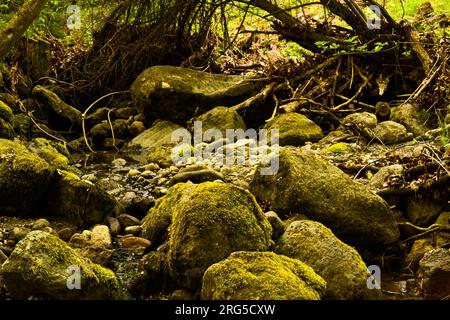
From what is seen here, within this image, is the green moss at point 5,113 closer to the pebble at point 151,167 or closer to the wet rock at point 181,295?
the pebble at point 151,167

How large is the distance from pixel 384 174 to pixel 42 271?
125 inches

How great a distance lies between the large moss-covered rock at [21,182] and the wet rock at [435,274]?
3174 millimetres

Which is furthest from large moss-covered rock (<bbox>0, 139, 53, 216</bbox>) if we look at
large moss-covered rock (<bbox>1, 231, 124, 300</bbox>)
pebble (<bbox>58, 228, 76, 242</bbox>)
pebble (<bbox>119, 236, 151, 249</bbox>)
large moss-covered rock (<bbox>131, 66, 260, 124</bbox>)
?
large moss-covered rock (<bbox>131, 66, 260, 124</bbox>)

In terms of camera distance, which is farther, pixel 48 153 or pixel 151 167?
pixel 151 167

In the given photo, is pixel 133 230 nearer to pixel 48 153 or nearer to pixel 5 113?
Answer: pixel 48 153

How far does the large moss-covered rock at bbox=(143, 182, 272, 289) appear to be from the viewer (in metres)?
3.51

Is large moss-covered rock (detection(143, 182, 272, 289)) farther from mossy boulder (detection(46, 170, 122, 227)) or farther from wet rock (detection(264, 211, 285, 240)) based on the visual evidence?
mossy boulder (detection(46, 170, 122, 227))

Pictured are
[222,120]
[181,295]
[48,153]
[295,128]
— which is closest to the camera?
[181,295]

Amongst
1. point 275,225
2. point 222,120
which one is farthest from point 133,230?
point 222,120

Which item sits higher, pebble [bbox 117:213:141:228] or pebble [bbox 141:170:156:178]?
pebble [bbox 141:170:156:178]

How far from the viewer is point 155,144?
8156mm

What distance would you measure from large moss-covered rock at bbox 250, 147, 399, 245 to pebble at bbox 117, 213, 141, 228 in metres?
1.18

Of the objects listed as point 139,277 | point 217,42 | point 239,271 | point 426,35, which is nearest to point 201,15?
point 217,42

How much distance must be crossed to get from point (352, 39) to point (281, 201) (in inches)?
159
